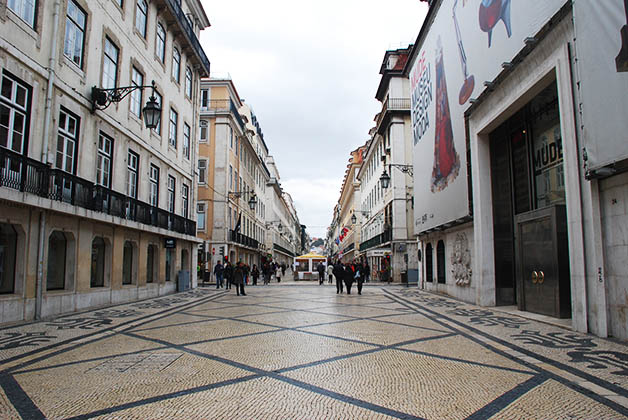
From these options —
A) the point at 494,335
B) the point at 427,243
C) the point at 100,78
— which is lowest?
the point at 494,335

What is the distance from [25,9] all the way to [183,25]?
40.0 feet

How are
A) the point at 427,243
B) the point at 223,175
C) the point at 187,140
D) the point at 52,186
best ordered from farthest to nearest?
1. the point at 223,175
2. the point at 187,140
3. the point at 427,243
4. the point at 52,186

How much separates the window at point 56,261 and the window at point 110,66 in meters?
5.74

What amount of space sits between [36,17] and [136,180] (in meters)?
7.85

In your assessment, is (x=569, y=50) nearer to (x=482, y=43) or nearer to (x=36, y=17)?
(x=482, y=43)

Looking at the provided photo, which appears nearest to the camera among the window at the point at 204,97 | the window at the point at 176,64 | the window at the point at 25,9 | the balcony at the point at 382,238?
the window at the point at 25,9

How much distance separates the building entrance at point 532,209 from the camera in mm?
10531

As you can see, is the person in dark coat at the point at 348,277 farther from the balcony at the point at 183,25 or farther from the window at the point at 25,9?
the window at the point at 25,9

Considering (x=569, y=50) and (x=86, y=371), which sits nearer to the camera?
(x=86, y=371)

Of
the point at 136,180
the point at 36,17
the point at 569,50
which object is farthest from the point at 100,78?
the point at 569,50

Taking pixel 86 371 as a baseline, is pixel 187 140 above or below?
above

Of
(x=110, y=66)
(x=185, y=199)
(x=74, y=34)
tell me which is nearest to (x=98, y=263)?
(x=110, y=66)

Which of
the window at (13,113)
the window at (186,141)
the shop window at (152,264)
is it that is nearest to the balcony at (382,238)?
the window at (186,141)

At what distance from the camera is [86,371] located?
5746 mm
